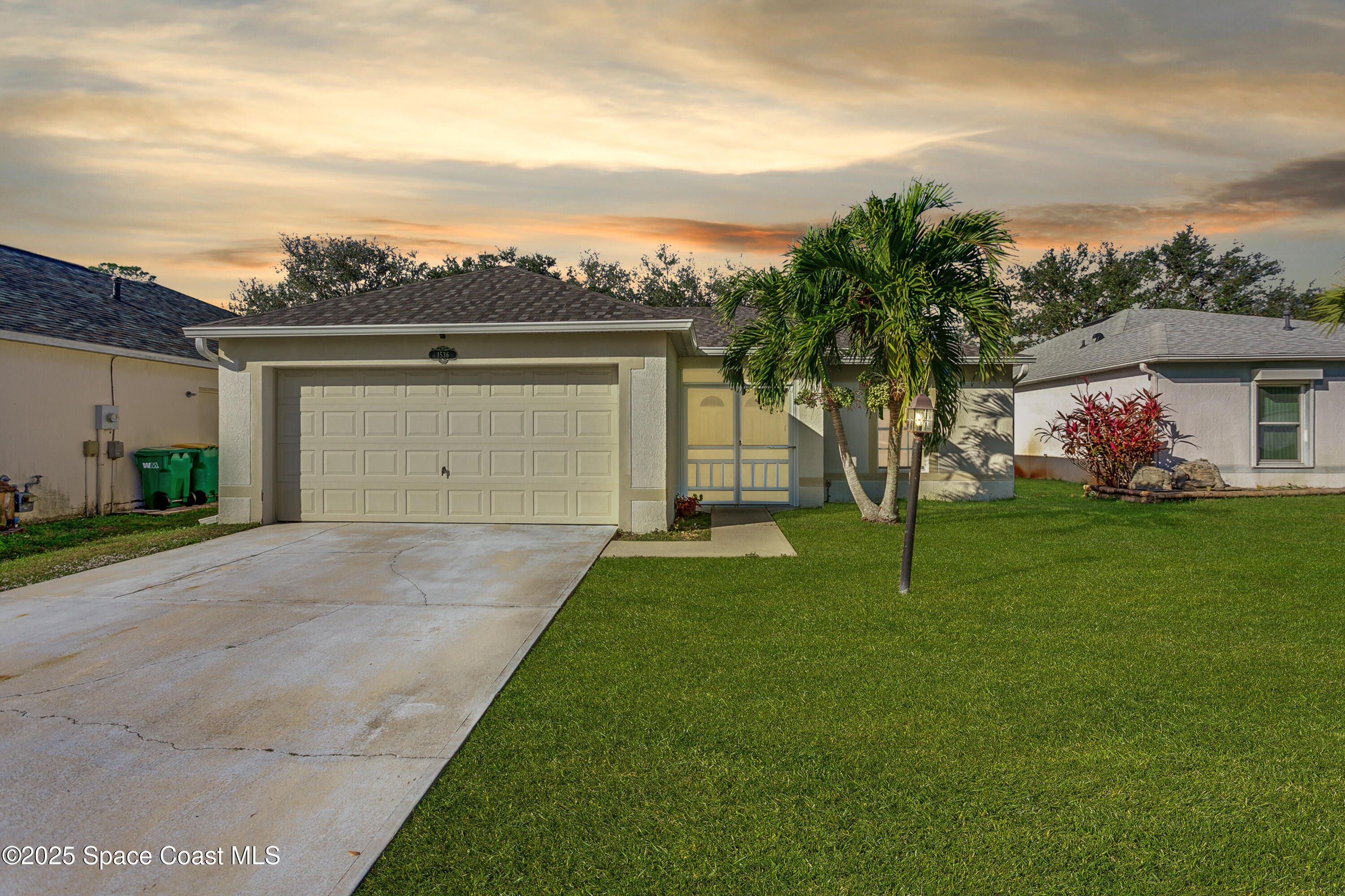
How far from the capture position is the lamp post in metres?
6.36

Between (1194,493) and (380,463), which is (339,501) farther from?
(1194,493)

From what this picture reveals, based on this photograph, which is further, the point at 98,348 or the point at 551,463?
the point at 98,348

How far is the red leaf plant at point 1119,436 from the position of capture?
560 inches

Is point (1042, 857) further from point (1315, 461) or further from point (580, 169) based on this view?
point (1315, 461)

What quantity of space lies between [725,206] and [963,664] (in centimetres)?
1409

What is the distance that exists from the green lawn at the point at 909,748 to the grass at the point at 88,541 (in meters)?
5.92

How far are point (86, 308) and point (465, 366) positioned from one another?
8826 mm

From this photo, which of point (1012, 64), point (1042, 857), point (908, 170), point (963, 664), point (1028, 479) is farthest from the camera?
point (1028, 479)

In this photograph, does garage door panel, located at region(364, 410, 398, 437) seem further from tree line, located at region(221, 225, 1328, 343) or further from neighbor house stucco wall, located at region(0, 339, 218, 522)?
tree line, located at region(221, 225, 1328, 343)

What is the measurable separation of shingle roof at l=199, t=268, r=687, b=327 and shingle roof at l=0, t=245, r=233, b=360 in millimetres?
3565

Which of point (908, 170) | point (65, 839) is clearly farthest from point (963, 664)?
point (908, 170)

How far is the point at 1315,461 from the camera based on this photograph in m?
15.5

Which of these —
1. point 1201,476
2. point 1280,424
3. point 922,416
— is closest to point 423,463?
point 922,416

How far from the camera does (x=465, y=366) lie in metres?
10.7
